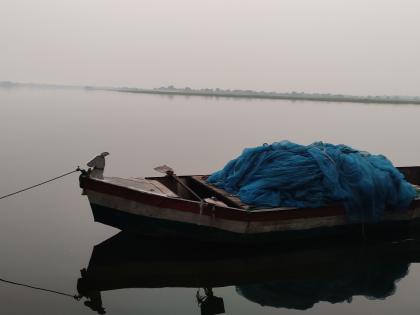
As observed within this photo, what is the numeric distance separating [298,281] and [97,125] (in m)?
28.5

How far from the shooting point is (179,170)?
1831cm

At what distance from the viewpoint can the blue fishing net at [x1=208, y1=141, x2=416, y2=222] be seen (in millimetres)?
8992

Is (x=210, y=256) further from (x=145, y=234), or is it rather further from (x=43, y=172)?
(x=43, y=172)

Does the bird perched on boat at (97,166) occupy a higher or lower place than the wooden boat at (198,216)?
higher

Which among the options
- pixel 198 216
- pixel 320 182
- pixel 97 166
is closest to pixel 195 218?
pixel 198 216

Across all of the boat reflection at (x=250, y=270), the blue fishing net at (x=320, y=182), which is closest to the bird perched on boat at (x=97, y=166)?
the boat reflection at (x=250, y=270)

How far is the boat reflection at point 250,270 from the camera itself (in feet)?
25.0

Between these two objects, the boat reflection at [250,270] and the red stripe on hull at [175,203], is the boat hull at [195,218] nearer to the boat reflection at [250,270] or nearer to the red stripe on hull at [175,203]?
the red stripe on hull at [175,203]

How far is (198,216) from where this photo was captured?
8141 mm

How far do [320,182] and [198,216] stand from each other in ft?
9.81

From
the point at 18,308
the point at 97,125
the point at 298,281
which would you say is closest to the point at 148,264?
the point at 18,308

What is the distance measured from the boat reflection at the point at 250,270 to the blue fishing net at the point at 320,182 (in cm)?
110

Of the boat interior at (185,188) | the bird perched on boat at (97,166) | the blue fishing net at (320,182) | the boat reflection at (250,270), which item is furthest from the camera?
the blue fishing net at (320,182)

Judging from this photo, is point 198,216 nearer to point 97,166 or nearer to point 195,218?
point 195,218
